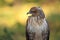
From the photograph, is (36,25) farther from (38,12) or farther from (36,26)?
(38,12)

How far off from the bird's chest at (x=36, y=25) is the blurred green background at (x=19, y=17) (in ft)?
1.81

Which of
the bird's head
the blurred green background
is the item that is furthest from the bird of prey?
the blurred green background

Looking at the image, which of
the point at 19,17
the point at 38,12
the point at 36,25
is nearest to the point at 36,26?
the point at 36,25

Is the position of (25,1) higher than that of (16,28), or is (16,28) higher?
(25,1)

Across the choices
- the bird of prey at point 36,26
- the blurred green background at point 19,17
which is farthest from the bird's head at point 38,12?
the blurred green background at point 19,17

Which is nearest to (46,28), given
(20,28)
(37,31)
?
(37,31)

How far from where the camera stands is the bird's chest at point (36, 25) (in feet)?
7.68

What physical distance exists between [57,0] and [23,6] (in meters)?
0.40

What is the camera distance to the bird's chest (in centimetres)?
234

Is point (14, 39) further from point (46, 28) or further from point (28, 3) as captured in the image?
point (46, 28)

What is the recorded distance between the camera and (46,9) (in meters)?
2.96

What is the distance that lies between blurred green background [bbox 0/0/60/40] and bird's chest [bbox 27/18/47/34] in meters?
0.55

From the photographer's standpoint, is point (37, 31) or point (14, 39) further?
point (14, 39)

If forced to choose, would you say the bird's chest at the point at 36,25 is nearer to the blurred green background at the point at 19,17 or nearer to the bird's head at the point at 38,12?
the bird's head at the point at 38,12
